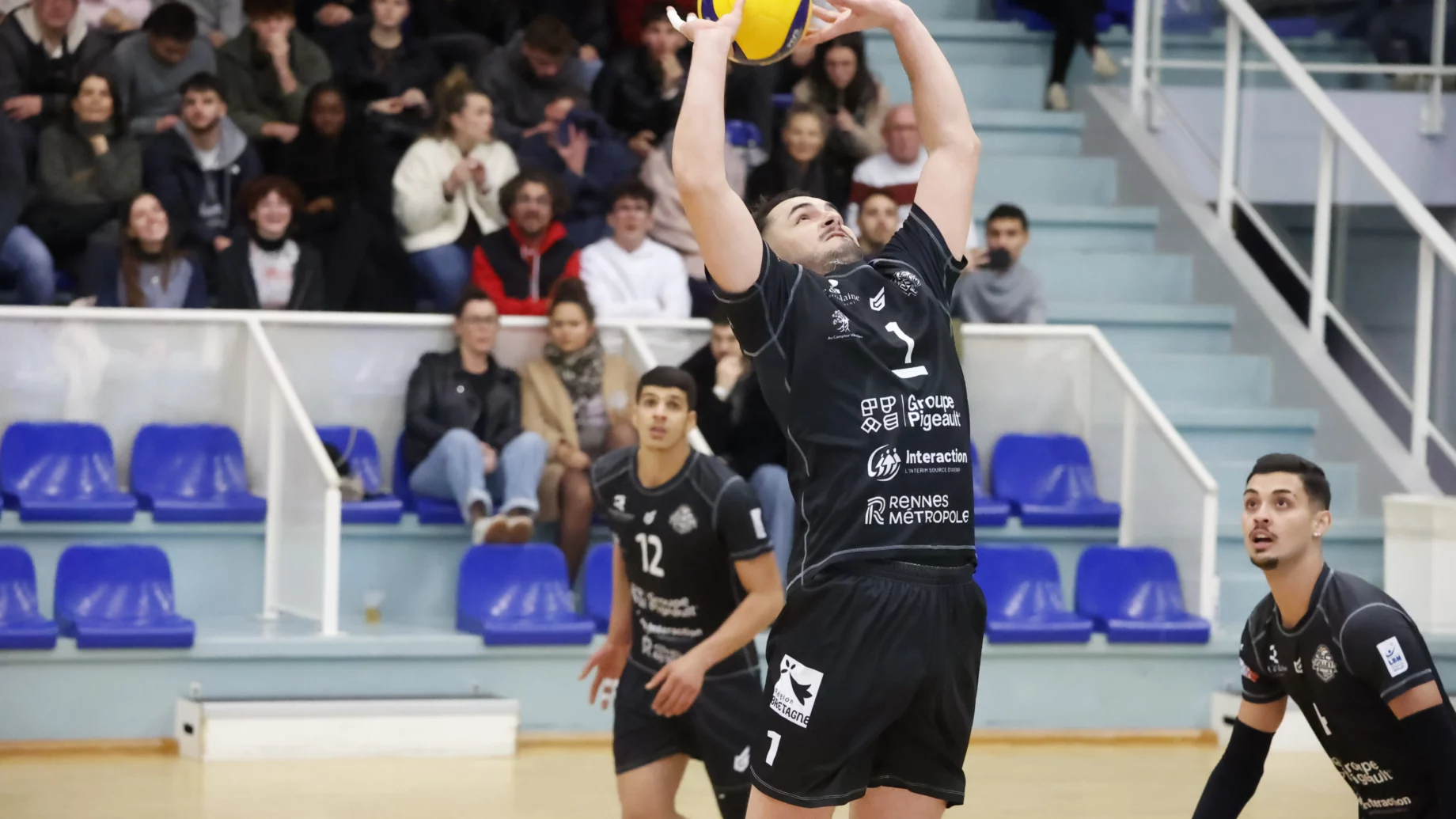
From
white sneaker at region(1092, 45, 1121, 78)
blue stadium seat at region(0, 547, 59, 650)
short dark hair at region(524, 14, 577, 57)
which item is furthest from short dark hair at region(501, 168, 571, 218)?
white sneaker at region(1092, 45, 1121, 78)

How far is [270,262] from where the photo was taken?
7945 millimetres

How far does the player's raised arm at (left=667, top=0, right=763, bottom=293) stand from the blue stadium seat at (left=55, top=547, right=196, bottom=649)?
14.3 ft

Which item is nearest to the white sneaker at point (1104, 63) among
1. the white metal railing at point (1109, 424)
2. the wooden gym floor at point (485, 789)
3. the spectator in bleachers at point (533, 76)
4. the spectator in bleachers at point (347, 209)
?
the white metal railing at point (1109, 424)

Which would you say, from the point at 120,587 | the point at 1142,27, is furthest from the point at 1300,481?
the point at 1142,27

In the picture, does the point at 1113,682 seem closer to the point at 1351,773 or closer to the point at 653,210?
the point at 653,210

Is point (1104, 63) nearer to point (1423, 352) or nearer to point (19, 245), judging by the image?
point (1423, 352)

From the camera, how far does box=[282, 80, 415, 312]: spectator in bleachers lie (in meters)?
8.13

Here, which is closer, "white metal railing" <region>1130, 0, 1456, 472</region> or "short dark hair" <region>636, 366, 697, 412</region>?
"short dark hair" <region>636, 366, 697, 412</region>

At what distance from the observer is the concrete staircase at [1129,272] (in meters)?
8.66

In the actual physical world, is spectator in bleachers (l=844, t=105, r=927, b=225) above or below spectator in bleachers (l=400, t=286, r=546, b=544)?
above

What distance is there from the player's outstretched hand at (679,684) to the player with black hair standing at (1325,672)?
3.91 ft

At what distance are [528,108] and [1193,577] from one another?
3758 millimetres

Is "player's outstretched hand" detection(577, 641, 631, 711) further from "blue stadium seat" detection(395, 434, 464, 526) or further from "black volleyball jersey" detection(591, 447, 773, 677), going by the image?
"blue stadium seat" detection(395, 434, 464, 526)

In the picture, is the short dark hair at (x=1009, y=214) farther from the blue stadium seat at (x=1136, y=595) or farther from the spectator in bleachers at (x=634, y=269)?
the blue stadium seat at (x=1136, y=595)
